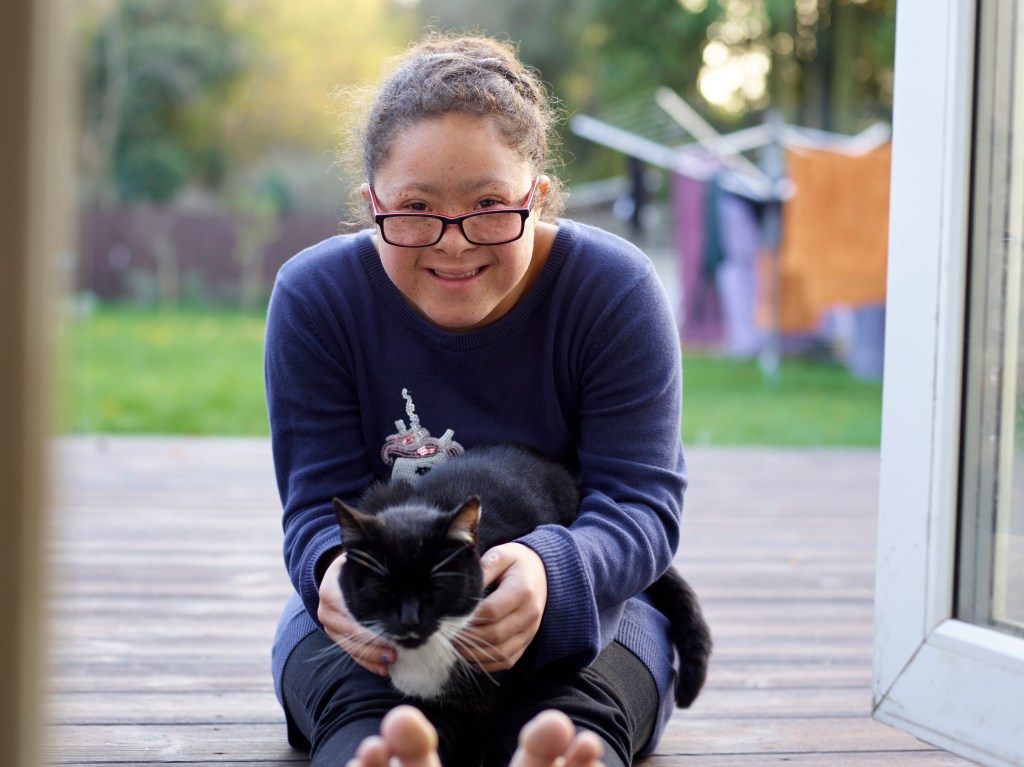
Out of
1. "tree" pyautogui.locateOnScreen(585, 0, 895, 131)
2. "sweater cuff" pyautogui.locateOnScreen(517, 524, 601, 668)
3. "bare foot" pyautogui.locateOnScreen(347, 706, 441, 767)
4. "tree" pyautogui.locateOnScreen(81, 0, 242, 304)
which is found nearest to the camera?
"bare foot" pyautogui.locateOnScreen(347, 706, 441, 767)

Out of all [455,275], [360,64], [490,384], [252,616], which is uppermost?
[360,64]

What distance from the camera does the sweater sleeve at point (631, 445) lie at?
4.86 feet

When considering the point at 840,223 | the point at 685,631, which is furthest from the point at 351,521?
the point at 840,223

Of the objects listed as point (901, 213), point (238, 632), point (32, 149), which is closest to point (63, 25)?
point (32, 149)

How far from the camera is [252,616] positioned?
7.84 feet

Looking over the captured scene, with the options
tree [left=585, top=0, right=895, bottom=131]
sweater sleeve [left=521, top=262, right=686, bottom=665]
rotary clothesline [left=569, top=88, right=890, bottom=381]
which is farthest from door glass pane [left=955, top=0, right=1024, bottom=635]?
tree [left=585, top=0, right=895, bottom=131]

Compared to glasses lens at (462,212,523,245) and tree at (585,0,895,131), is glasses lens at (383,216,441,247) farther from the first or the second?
tree at (585,0,895,131)

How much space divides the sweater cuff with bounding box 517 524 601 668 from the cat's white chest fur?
0.13 meters

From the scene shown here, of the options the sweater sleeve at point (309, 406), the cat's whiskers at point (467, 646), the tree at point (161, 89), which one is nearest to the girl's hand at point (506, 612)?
the cat's whiskers at point (467, 646)

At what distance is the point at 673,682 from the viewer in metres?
1.66

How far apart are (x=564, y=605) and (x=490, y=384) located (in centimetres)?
41

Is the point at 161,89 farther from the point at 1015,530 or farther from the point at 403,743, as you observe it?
the point at 403,743

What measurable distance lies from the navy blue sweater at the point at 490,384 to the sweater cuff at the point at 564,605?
16 cm

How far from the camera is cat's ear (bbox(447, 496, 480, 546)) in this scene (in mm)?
1236
